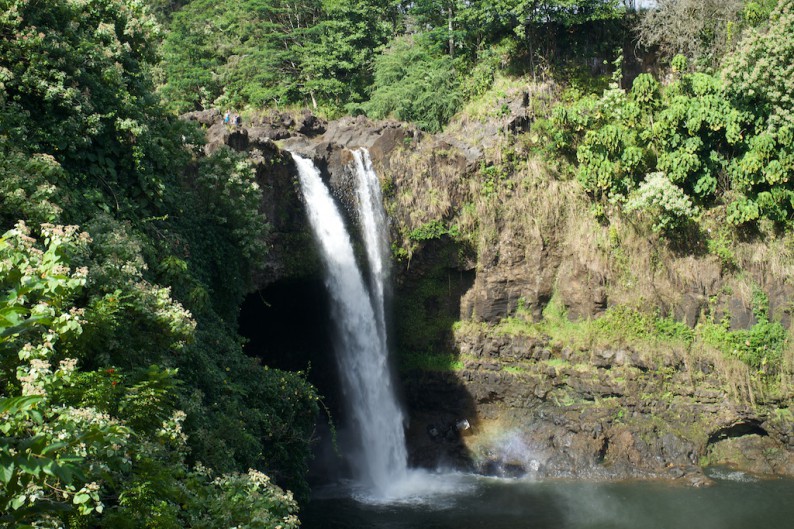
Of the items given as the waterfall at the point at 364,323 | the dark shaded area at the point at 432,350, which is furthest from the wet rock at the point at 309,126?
the dark shaded area at the point at 432,350

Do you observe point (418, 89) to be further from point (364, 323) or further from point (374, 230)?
point (364, 323)

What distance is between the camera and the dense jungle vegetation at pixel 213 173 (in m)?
5.54

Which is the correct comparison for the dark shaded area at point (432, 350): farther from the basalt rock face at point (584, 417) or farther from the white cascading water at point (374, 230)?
the white cascading water at point (374, 230)

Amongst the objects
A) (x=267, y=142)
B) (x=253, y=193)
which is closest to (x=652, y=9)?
(x=267, y=142)

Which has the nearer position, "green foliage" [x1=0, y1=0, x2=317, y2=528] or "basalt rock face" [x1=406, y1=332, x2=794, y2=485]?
"green foliage" [x1=0, y1=0, x2=317, y2=528]

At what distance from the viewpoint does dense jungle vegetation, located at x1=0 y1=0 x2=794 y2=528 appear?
554cm

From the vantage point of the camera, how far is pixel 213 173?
15.0m

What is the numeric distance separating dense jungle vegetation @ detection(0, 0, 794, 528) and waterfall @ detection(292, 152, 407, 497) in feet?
7.84

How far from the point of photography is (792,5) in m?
18.6

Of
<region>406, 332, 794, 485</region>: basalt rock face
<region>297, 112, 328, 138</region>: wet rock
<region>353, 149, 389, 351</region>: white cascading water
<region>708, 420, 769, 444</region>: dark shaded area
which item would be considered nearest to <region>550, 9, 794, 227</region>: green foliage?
<region>406, 332, 794, 485</region>: basalt rock face

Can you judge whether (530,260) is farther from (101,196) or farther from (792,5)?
(101,196)

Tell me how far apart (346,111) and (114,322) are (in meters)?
21.1

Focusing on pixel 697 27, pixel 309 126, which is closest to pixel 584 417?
pixel 309 126

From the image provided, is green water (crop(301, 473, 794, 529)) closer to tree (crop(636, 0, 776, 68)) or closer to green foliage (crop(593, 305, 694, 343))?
green foliage (crop(593, 305, 694, 343))
